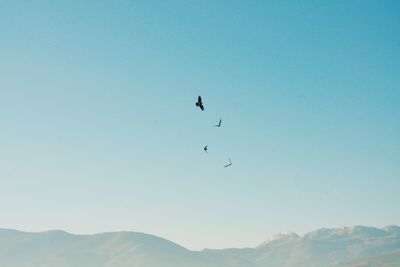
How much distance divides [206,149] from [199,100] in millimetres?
4778

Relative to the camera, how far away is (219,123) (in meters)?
34.3

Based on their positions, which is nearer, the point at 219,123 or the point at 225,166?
the point at 219,123

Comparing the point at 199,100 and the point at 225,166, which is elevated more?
the point at 199,100

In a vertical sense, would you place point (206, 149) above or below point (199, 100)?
below

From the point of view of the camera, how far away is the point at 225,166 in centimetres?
3972

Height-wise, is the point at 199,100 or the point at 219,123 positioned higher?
the point at 199,100

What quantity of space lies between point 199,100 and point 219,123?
254 cm

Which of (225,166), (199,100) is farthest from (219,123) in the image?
(225,166)

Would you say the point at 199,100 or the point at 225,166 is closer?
the point at 199,100

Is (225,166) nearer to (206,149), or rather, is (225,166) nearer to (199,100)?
(206,149)

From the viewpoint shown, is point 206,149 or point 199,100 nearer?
point 199,100

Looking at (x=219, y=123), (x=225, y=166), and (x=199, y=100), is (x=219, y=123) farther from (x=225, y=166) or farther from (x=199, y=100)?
(x=225, y=166)

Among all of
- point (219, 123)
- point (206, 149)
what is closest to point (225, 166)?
point (206, 149)

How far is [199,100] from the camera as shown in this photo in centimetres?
3494
